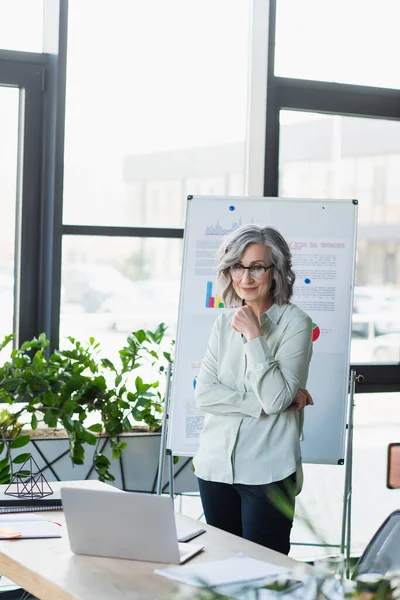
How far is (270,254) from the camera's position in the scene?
285cm

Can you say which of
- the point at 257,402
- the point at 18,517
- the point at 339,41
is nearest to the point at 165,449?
the point at 257,402

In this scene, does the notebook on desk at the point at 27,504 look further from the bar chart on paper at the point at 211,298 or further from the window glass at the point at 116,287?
the window glass at the point at 116,287

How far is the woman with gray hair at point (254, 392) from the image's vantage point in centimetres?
268

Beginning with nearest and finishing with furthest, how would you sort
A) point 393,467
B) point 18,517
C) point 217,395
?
point 393,467 → point 18,517 → point 217,395

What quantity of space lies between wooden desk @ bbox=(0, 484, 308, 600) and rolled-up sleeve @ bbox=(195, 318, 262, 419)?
60 centimetres

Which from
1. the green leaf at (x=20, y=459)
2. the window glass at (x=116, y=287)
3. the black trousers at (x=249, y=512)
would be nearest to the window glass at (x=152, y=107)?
the window glass at (x=116, y=287)

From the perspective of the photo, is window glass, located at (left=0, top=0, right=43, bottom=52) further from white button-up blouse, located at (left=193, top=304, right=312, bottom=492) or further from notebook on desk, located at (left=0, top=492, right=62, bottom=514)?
notebook on desk, located at (left=0, top=492, right=62, bottom=514)

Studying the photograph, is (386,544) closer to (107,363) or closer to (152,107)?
(107,363)

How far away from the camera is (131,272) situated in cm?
423

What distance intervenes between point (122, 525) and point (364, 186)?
3.03 metres

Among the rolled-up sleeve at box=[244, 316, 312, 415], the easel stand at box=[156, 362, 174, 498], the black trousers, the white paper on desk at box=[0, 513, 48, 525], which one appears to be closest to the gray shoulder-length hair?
the rolled-up sleeve at box=[244, 316, 312, 415]

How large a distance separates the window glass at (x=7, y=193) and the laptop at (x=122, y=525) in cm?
220

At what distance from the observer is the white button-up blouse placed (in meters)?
2.70

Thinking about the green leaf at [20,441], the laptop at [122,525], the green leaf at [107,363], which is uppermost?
the green leaf at [107,363]
